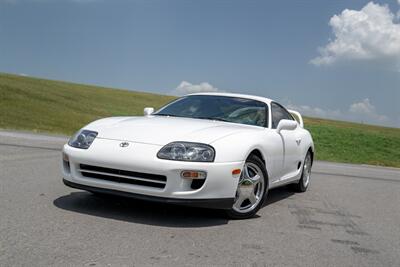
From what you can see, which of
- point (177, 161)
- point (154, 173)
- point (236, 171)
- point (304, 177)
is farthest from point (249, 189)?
point (304, 177)

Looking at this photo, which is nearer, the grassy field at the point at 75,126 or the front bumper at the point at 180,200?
the front bumper at the point at 180,200

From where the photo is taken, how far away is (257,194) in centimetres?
529

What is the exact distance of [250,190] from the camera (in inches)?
200

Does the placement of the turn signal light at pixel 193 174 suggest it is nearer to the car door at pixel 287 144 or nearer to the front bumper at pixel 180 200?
the front bumper at pixel 180 200

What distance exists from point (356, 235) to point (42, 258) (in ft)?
9.94

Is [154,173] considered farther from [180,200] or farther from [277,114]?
[277,114]

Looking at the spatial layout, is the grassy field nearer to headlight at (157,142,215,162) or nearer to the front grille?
the front grille

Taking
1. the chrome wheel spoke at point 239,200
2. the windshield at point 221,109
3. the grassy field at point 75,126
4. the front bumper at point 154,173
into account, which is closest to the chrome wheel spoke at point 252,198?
the chrome wheel spoke at point 239,200

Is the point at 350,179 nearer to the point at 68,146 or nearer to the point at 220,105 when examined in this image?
the point at 220,105

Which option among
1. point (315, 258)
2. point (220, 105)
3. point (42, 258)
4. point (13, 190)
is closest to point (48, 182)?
point (13, 190)

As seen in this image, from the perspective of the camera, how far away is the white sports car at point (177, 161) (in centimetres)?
443

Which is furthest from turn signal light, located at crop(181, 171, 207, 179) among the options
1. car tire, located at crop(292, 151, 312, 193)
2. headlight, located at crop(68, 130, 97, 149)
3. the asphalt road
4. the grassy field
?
the grassy field

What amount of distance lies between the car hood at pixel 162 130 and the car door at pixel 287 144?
0.87m

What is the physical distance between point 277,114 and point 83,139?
2.81 metres
